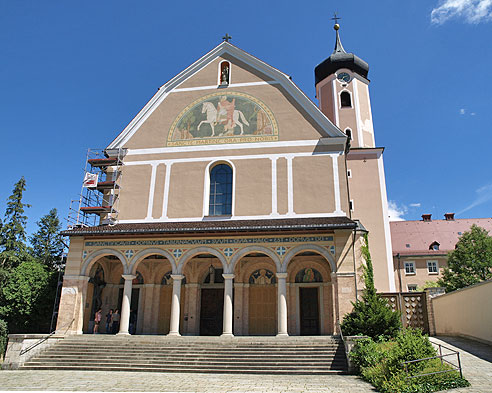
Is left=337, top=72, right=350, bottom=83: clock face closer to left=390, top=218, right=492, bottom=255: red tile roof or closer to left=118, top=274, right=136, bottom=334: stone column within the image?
left=390, top=218, right=492, bottom=255: red tile roof

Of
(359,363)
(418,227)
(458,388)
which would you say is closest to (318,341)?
(359,363)

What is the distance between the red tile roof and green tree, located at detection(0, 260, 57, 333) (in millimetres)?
31896

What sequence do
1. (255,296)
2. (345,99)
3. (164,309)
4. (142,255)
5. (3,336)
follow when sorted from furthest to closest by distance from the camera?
(345,99) → (164,309) → (255,296) → (142,255) → (3,336)

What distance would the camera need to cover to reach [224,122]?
78.2 feet

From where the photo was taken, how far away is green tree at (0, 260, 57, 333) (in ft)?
70.1

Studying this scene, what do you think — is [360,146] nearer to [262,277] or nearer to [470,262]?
[262,277]

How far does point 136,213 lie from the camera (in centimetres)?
2291

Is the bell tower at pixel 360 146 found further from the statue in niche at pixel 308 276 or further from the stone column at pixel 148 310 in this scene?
the stone column at pixel 148 310

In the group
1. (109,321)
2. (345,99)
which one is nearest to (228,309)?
(109,321)

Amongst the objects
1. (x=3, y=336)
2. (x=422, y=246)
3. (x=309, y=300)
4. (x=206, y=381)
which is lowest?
(x=206, y=381)

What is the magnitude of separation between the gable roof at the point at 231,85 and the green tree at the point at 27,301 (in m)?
8.04

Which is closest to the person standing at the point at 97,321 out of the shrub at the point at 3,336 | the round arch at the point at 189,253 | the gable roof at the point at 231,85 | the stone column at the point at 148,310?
the stone column at the point at 148,310

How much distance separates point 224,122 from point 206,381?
566 inches

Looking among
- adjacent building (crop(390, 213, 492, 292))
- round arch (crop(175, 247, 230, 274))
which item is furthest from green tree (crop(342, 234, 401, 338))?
adjacent building (crop(390, 213, 492, 292))
